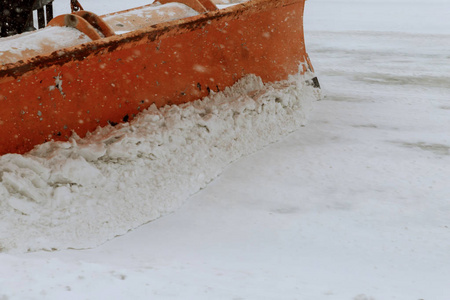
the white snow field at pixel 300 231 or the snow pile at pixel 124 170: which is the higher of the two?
the snow pile at pixel 124 170

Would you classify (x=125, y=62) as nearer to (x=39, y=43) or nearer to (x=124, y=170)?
(x=39, y=43)

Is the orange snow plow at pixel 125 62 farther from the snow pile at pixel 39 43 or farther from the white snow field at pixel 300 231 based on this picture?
the white snow field at pixel 300 231

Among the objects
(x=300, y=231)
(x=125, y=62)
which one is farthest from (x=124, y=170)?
(x=300, y=231)

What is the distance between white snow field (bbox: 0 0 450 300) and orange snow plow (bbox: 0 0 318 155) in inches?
9.2

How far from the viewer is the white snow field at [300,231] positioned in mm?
1537

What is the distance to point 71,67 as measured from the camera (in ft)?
7.30

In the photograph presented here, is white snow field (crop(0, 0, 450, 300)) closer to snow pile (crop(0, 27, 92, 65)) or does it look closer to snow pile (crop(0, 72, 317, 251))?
snow pile (crop(0, 72, 317, 251))

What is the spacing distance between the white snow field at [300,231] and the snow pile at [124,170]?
16 millimetres

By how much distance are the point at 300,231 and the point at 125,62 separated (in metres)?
1.07

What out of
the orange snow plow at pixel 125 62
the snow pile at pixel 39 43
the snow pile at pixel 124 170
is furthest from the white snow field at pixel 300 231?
the snow pile at pixel 39 43

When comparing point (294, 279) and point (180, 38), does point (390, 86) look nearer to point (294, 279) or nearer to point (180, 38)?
point (180, 38)

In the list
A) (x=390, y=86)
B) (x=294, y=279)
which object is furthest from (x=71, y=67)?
(x=390, y=86)

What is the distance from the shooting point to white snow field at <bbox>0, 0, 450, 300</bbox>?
154 centimetres

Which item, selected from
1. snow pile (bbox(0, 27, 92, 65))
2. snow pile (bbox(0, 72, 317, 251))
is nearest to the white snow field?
snow pile (bbox(0, 72, 317, 251))
